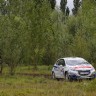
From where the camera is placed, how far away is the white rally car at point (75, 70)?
25.6m

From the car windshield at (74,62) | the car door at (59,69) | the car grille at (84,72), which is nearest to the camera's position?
the car grille at (84,72)

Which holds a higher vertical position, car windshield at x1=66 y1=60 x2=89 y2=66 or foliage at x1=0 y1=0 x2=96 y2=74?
foliage at x1=0 y1=0 x2=96 y2=74

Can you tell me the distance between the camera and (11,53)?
3234 cm

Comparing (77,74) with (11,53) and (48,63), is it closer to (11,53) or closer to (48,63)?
(11,53)

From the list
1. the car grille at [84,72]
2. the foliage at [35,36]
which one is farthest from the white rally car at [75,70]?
the foliage at [35,36]

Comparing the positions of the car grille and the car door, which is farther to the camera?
the car door

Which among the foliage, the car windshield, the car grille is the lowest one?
the car grille

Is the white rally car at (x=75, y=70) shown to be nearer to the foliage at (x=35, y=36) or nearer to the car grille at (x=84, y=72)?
the car grille at (x=84, y=72)

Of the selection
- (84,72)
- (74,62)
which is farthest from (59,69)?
(84,72)

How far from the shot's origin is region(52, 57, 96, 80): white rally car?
25.6m

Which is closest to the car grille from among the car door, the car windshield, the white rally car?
the white rally car

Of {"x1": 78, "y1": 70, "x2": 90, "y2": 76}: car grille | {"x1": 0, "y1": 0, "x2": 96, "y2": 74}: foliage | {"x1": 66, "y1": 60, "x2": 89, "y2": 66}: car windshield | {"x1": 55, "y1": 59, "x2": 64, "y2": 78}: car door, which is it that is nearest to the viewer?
{"x1": 78, "y1": 70, "x2": 90, "y2": 76}: car grille

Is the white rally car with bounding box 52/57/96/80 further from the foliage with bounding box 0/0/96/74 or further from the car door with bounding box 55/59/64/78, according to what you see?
the foliage with bounding box 0/0/96/74

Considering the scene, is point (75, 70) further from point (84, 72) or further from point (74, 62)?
point (74, 62)
